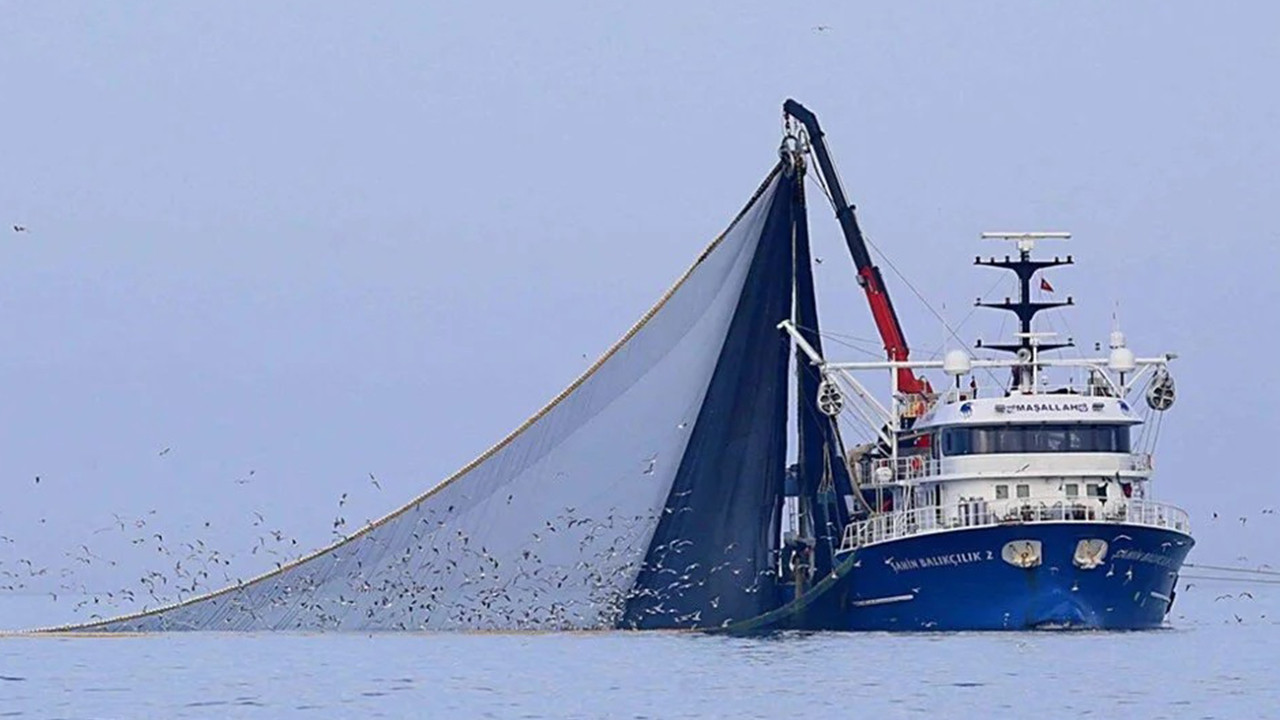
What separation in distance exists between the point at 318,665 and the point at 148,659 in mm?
4969

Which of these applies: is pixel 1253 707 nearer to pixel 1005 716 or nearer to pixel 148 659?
pixel 1005 716

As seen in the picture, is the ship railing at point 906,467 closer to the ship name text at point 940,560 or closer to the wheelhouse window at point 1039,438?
the wheelhouse window at point 1039,438

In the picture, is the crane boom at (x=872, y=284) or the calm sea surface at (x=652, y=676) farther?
the crane boom at (x=872, y=284)

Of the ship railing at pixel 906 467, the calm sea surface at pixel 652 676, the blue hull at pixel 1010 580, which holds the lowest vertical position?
the calm sea surface at pixel 652 676

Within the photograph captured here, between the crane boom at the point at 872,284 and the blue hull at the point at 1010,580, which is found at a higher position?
the crane boom at the point at 872,284

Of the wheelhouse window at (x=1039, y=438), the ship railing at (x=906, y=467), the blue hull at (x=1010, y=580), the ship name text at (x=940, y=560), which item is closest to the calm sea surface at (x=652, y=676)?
the blue hull at (x=1010, y=580)

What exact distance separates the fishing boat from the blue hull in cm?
5

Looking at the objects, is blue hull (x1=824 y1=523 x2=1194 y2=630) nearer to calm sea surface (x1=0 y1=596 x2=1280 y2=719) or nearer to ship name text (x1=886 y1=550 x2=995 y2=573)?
ship name text (x1=886 y1=550 x2=995 y2=573)

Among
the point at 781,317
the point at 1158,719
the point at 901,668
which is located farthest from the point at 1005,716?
the point at 781,317

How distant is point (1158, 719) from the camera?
5112 cm

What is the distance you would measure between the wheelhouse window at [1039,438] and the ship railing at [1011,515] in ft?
3.87

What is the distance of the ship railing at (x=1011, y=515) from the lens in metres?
69.6

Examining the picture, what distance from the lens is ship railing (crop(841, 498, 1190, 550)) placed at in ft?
228

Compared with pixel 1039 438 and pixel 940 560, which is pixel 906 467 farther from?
pixel 940 560
